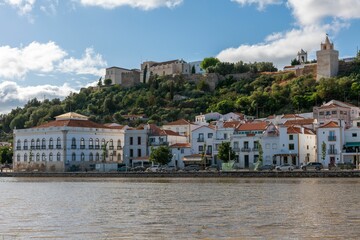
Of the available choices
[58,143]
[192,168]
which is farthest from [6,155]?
[192,168]

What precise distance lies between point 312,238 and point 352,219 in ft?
16.2

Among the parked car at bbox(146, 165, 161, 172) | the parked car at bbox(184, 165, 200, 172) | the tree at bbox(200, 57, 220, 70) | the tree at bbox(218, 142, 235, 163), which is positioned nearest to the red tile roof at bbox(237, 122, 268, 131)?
the tree at bbox(218, 142, 235, 163)

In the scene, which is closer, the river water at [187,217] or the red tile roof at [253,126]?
the river water at [187,217]

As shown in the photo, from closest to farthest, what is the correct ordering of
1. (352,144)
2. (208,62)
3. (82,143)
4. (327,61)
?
1. (352,144)
2. (82,143)
3. (327,61)
4. (208,62)

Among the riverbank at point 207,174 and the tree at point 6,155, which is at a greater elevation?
the tree at point 6,155

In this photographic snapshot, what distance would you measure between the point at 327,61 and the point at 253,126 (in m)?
48.9

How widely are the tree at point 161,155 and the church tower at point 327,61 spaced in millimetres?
49806

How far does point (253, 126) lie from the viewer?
71.6 m

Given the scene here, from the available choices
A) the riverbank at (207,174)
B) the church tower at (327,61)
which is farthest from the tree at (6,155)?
the church tower at (327,61)

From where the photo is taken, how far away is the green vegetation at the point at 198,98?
333ft

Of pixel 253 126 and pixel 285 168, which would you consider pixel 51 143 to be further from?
pixel 285 168

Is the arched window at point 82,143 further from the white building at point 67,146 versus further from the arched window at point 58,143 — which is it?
the arched window at point 58,143

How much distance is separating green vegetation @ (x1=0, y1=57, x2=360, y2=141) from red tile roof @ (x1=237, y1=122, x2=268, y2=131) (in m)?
27.5

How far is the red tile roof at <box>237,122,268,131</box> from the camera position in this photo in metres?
70.9
